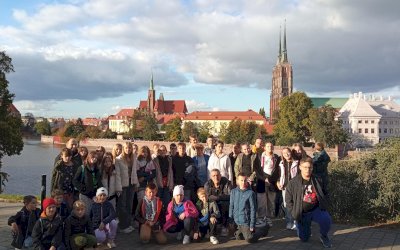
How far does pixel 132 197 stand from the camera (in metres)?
9.02

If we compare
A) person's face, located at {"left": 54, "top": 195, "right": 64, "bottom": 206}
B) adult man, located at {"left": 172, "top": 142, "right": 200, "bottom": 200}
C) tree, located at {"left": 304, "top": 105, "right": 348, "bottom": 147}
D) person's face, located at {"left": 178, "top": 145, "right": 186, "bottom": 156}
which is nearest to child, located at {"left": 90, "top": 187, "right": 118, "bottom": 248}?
person's face, located at {"left": 54, "top": 195, "right": 64, "bottom": 206}

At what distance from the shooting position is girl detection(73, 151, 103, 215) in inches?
310

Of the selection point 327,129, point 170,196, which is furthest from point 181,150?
point 327,129

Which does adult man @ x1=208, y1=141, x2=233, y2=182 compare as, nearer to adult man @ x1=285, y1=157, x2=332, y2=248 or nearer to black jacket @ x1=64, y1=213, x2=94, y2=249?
adult man @ x1=285, y1=157, x2=332, y2=248

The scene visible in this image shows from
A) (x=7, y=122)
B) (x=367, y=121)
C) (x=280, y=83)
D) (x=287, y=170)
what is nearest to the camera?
(x=287, y=170)

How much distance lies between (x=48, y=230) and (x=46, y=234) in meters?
0.07

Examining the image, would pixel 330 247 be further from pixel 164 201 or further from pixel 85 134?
pixel 85 134

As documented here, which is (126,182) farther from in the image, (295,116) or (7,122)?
(295,116)

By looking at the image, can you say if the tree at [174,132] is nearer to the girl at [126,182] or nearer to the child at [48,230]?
the girl at [126,182]

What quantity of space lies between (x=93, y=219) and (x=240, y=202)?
273cm

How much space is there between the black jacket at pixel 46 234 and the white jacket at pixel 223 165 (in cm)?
373

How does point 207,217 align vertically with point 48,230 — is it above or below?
below

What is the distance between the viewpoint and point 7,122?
22.4 meters

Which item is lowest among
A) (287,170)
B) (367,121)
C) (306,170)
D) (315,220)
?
(315,220)
